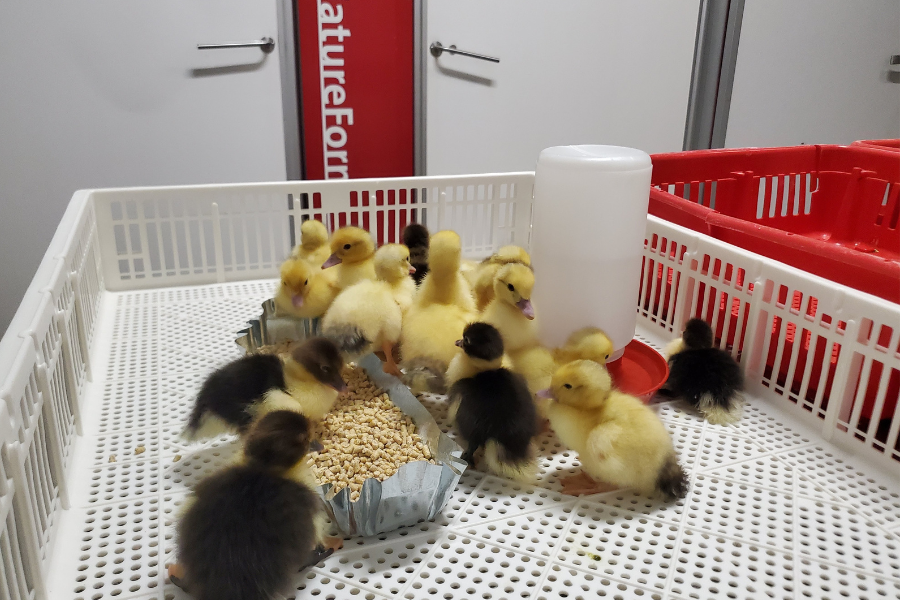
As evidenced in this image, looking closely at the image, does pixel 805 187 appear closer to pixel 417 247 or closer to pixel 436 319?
pixel 417 247

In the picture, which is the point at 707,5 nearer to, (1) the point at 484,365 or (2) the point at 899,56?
(2) the point at 899,56

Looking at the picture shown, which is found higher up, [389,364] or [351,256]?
[351,256]

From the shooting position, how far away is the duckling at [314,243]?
4.59 ft

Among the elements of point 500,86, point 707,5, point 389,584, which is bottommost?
point 389,584

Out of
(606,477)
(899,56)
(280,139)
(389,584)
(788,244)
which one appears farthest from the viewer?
Answer: (899,56)

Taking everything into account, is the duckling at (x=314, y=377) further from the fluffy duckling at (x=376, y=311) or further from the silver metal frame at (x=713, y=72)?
the silver metal frame at (x=713, y=72)

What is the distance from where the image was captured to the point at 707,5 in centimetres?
266

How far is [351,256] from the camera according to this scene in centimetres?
132

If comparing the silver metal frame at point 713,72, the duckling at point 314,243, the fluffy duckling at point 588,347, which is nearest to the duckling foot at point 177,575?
the fluffy duckling at point 588,347

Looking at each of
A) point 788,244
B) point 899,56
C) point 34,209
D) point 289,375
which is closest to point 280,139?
point 34,209

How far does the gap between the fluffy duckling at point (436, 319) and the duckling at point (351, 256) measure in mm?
148

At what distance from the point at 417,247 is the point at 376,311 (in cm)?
30

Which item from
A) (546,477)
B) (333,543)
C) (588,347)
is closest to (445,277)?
(588,347)

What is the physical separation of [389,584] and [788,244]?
85 centimetres
